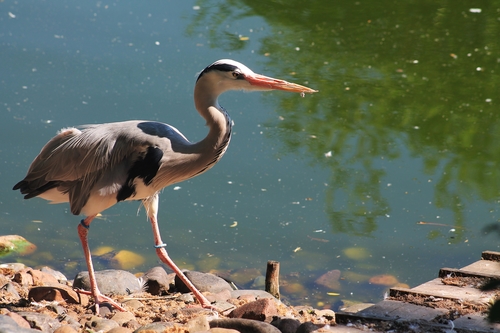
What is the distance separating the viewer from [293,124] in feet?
23.8

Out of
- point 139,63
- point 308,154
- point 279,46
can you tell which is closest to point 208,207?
point 308,154

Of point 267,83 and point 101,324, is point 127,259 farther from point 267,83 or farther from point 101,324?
point 267,83

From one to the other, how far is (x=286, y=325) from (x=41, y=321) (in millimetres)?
1212

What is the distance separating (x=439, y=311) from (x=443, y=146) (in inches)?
153

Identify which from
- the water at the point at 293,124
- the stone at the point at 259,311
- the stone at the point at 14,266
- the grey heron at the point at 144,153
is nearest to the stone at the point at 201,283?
the grey heron at the point at 144,153

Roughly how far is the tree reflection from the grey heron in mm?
2040

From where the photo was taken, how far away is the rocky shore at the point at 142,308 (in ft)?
10.9

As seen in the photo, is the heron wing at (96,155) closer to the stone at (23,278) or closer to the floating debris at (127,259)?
the stone at (23,278)

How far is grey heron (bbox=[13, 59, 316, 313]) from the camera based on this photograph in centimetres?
388

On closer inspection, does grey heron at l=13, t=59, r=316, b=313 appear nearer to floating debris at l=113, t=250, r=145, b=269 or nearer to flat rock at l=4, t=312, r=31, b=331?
flat rock at l=4, t=312, r=31, b=331

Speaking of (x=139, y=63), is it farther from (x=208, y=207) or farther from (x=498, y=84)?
(x=498, y=84)

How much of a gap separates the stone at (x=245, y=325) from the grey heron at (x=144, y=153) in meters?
0.58

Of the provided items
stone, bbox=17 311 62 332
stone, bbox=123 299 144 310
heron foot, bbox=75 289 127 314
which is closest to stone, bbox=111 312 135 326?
heron foot, bbox=75 289 127 314

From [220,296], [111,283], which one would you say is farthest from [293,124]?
[111,283]
